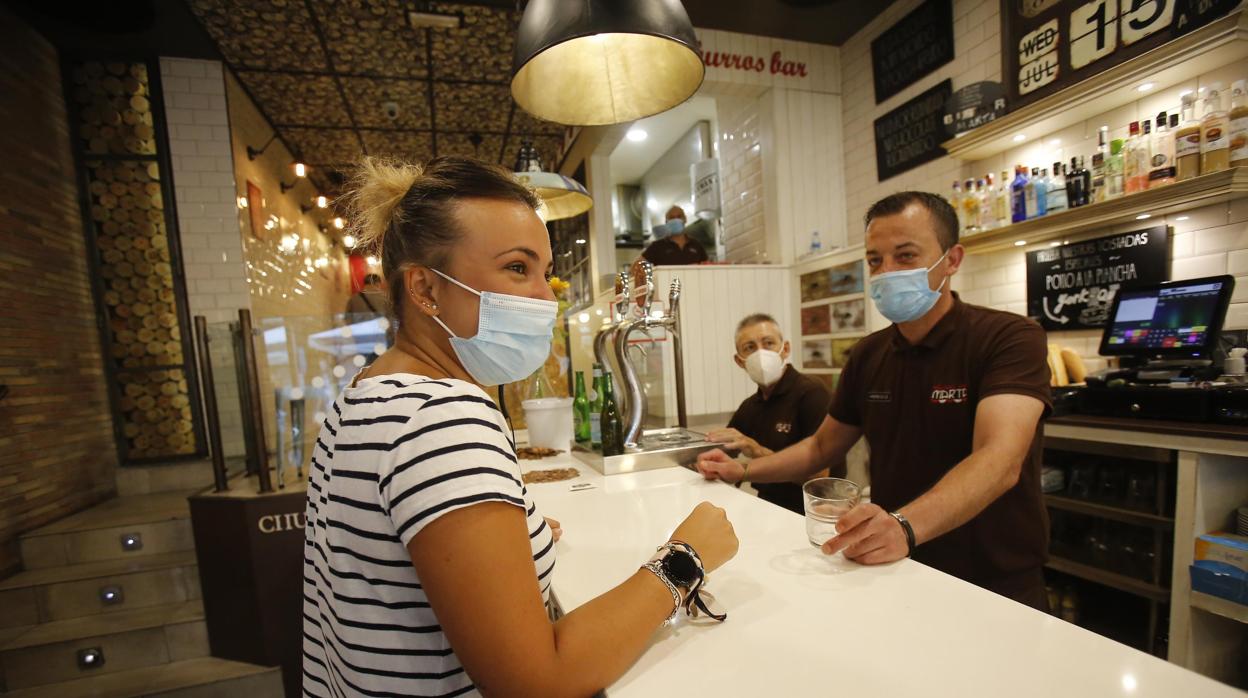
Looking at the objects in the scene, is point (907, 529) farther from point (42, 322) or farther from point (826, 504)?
point (42, 322)

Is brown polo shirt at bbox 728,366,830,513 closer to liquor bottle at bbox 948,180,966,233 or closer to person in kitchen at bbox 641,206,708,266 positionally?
liquor bottle at bbox 948,180,966,233

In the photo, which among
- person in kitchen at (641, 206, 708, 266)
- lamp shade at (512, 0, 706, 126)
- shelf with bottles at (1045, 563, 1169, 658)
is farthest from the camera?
person in kitchen at (641, 206, 708, 266)

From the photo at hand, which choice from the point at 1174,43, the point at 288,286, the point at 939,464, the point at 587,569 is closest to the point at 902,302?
the point at 939,464

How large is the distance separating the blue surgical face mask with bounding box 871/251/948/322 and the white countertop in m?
0.88

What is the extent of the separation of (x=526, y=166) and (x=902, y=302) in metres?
2.03

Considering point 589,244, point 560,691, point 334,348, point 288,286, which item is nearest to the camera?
point 560,691

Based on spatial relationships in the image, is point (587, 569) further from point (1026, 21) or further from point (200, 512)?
point (1026, 21)

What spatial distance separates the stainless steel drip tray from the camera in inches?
72.7

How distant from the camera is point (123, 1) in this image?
11.4 ft

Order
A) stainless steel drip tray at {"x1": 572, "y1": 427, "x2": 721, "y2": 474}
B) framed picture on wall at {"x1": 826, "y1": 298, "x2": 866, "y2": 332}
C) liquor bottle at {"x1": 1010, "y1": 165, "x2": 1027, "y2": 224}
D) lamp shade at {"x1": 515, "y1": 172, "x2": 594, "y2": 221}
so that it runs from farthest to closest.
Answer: framed picture on wall at {"x1": 826, "y1": 298, "x2": 866, "y2": 332}
liquor bottle at {"x1": 1010, "y1": 165, "x2": 1027, "y2": 224}
lamp shade at {"x1": 515, "y1": 172, "x2": 594, "y2": 221}
stainless steel drip tray at {"x1": 572, "y1": 427, "x2": 721, "y2": 474}

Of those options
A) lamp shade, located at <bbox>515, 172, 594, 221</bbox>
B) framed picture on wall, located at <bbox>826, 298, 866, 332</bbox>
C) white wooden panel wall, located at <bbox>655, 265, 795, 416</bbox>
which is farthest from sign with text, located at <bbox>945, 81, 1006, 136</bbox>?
lamp shade, located at <bbox>515, 172, 594, 221</bbox>

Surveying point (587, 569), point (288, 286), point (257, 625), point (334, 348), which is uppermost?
point (288, 286)

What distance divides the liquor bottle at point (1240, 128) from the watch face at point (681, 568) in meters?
2.93

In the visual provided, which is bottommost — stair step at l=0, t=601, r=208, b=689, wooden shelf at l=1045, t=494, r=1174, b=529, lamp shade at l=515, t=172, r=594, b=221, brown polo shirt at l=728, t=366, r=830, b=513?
stair step at l=0, t=601, r=208, b=689
